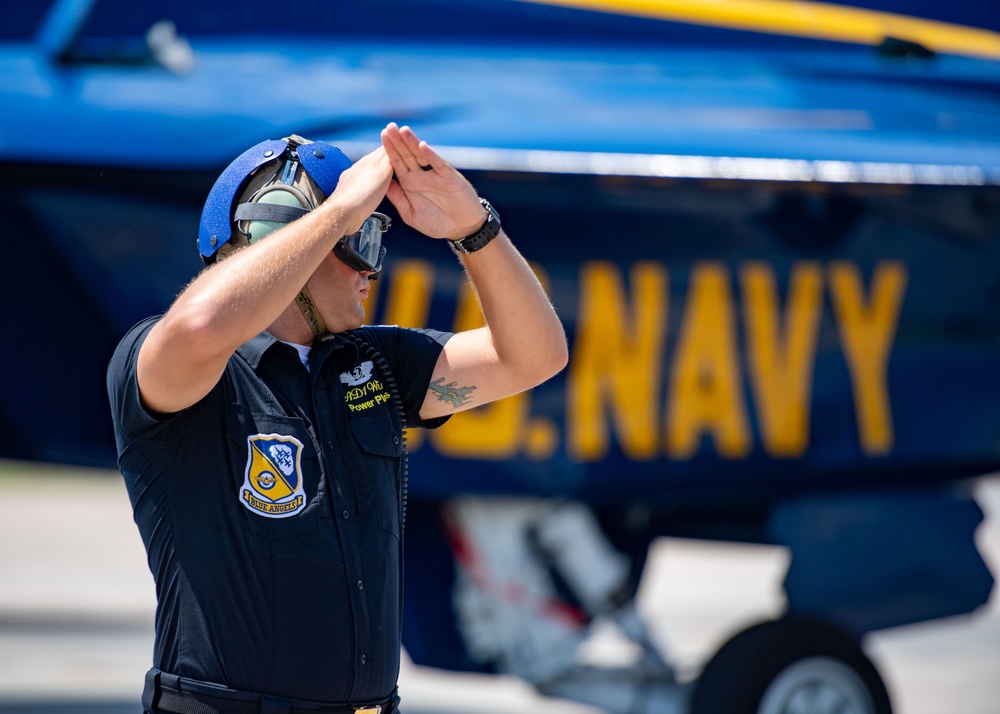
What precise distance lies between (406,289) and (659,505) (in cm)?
136

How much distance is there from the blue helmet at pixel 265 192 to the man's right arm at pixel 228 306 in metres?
0.24

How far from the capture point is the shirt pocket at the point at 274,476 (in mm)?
1966

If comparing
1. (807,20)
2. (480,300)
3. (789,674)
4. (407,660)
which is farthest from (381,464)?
(407,660)

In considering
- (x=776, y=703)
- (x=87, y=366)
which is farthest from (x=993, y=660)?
(x=87, y=366)

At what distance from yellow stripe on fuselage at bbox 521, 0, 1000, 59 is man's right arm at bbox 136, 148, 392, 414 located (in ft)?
11.4

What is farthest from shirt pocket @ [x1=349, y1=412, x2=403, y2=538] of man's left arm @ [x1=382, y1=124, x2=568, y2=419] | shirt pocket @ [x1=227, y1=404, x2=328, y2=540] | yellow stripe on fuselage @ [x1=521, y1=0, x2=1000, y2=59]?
yellow stripe on fuselage @ [x1=521, y1=0, x2=1000, y2=59]

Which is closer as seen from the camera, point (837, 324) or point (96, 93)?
point (96, 93)

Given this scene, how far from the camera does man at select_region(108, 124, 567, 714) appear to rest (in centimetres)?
185

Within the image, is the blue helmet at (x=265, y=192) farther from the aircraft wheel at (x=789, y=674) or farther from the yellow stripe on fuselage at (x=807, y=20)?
the yellow stripe on fuselage at (x=807, y=20)

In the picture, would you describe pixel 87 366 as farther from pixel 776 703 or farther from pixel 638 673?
pixel 776 703

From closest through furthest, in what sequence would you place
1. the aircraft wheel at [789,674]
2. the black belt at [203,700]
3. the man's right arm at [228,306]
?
1. the man's right arm at [228,306]
2. the black belt at [203,700]
3. the aircraft wheel at [789,674]

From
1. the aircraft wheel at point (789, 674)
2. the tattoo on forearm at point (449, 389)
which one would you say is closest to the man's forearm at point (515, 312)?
the tattoo on forearm at point (449, 389)

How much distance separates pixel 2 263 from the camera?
4238mm

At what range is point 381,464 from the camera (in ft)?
6.99
